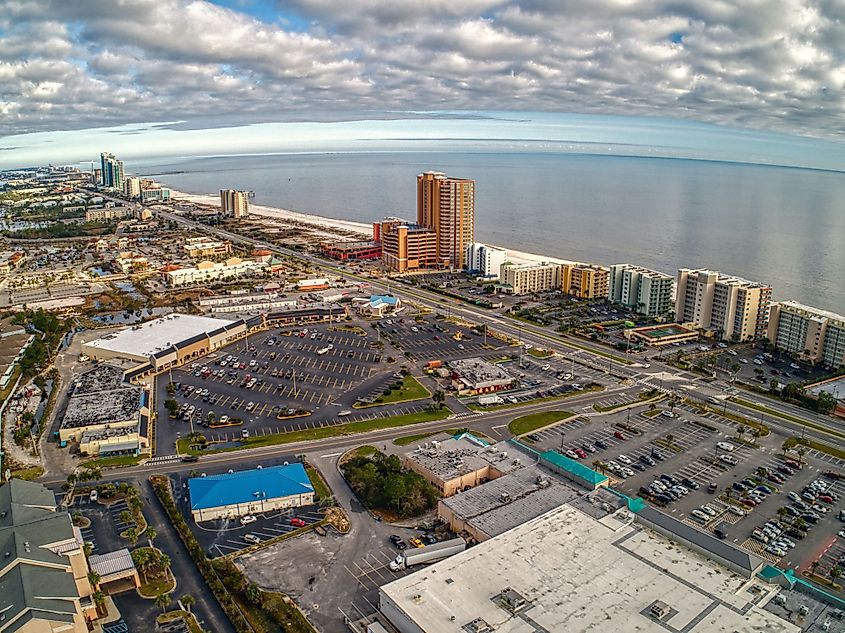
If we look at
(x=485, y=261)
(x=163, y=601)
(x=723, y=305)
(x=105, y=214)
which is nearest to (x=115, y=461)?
(x=163, y=601)

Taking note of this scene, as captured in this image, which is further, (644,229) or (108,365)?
(644,229)

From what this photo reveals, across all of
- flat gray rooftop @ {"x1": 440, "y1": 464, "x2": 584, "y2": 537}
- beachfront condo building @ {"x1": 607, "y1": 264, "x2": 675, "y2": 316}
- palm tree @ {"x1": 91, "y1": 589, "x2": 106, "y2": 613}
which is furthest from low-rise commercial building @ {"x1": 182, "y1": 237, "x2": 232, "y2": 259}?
palm tree @ {"x1": 91, "y1": 589, "x2": 106, "y2": 613}

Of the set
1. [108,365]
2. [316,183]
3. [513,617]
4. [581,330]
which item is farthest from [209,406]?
[316,183]

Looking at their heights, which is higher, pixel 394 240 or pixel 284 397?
pixel 394 240

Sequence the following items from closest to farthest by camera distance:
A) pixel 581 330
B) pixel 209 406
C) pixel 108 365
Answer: pixel 209 406 < pixel 108 365 < pixel 581 330

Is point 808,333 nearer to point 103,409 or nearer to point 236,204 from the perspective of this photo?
point 103,409

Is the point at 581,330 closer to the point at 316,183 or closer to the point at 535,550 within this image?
the point at 535,550

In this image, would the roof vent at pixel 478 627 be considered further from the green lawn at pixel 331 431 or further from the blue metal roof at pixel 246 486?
the green lawn at pixel 331 431
